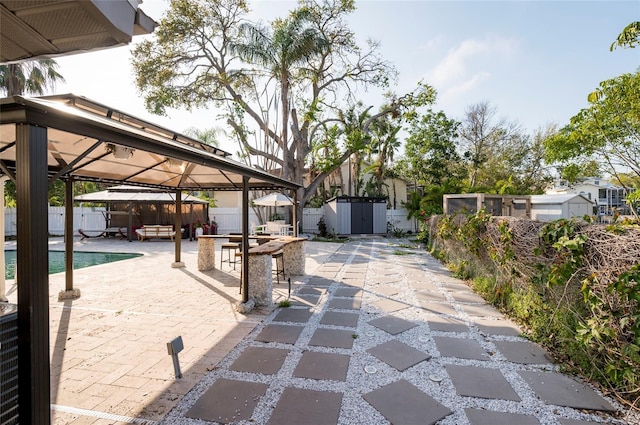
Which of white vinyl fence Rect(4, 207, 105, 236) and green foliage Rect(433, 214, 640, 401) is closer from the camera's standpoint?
green foliage Rect(433, 214, 640, 401)

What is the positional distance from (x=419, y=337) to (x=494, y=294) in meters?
2.15

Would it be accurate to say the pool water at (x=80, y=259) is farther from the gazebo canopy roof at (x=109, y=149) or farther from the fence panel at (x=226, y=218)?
the fence panel at (x=226, y=218)

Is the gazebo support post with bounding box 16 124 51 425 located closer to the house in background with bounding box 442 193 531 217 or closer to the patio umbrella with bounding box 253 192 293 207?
the house in background with bounding box 442 193 531 217

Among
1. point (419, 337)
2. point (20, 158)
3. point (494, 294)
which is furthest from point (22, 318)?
point (494, 294)

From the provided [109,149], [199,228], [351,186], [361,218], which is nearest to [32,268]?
[109,149]

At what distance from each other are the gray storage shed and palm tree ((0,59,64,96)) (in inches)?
620

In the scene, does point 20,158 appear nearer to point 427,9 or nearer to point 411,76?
point 427,9

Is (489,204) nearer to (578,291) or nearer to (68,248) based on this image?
(578,291)

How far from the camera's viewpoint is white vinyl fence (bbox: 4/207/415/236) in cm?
1783

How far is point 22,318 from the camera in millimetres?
1692

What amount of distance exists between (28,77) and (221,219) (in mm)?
11376

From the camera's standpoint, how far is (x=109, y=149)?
4.12m

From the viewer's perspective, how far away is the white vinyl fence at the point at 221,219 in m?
17.8

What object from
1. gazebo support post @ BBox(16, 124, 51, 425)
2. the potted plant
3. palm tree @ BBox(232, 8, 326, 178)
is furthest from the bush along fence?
the potted plant
